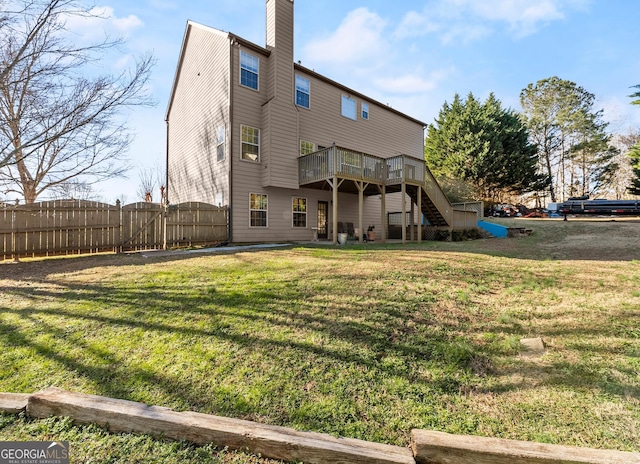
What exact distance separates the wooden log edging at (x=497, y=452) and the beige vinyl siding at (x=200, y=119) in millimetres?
11193

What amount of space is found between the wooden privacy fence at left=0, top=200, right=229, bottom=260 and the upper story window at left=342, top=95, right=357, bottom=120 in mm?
8599

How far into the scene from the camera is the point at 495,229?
1583 cm

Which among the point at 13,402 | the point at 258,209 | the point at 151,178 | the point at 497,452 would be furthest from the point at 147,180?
the point at 497,452

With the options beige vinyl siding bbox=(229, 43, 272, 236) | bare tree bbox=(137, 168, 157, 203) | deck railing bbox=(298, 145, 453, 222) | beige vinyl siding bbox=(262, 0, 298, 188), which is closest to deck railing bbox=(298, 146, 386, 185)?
deck railing bbox=(298, 145, 453, 222)

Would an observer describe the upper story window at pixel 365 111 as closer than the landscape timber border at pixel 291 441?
No

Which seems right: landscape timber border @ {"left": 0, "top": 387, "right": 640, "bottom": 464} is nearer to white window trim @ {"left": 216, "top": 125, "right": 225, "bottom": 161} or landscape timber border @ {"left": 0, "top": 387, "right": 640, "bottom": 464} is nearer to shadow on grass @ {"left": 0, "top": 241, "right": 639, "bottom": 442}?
shadow on grass @ {"left": 0, "top": 241, "right": 639, "bottom": 442}

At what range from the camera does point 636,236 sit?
37.9ft

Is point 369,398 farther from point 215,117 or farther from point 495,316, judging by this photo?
point 215,117

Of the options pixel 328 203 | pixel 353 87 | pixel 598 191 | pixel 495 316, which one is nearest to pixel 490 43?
pixel 353 87

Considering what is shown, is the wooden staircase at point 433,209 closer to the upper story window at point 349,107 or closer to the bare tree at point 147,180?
the upper story window at point 349,107

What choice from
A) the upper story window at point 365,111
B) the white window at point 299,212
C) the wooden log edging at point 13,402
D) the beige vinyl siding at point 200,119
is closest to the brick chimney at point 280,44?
the beige vinyl siding at point 200,119

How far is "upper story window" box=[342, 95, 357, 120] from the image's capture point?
51.0ft

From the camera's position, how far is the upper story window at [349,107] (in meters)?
15.6
